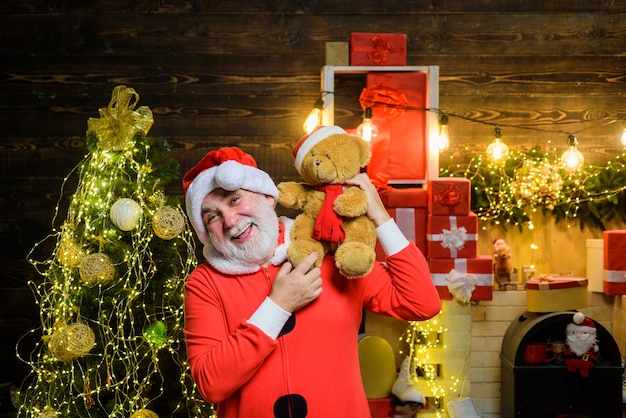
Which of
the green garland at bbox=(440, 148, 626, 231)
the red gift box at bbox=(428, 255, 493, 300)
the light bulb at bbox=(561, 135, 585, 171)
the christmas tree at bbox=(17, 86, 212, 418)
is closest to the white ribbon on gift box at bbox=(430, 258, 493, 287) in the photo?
the red gift box at bbox=(428, 255, 493, 300)

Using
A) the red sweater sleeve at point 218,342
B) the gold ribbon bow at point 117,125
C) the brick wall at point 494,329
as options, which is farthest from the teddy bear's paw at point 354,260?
the brick wall at point 494,329

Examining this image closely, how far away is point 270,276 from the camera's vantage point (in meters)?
1.78

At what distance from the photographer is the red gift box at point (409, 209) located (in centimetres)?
336

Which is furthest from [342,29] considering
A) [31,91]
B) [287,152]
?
[31,91]

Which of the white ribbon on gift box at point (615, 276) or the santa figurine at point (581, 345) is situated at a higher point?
the white ribbon on gift box at point (615, 276)

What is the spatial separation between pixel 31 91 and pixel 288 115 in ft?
4.32

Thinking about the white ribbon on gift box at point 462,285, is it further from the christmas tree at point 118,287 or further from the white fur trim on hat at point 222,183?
the white fur trim on hat at point 222,183

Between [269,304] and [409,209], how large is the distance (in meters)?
1.83

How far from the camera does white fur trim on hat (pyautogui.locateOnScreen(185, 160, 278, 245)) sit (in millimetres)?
1745

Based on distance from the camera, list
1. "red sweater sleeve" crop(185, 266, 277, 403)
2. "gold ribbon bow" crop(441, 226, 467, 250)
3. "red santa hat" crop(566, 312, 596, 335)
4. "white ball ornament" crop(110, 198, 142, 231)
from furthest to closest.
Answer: "gold ribbon bow" crop(441, 226, 467, 250)
"red santa hat" crop(566, 312, 596, 335)
"white ball ornament" crop(110, 198, 142, 231)
"red sweater sleeve" crop(185, 266, 277, 403)

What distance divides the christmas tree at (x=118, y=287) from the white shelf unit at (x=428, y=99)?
92cm

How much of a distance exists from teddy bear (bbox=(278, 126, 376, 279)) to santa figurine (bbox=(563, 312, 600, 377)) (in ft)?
5.71

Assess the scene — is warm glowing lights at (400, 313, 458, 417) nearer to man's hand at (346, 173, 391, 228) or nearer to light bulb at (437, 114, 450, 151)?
light bulb at (437, 114, 450, 151)

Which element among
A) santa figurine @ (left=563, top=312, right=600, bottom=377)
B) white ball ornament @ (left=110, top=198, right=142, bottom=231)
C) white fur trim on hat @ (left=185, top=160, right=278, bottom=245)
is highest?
white fur trim on hat @ (left=185, top=160, right=278, bottom=245)
